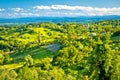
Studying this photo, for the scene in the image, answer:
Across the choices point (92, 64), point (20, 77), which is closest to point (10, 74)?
point (20, 77)

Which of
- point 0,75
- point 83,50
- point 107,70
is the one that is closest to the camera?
point 107,70

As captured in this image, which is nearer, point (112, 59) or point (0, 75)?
point (112, 59)

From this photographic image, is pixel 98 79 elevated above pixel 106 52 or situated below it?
below

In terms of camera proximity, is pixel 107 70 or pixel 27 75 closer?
pixel 107 70

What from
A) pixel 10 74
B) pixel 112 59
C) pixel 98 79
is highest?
pixel 112 59

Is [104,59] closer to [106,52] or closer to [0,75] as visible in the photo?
[106,52]

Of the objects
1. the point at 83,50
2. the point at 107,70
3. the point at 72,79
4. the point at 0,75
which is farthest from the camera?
the point at 83,50

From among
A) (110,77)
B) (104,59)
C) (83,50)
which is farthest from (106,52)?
(83,50)

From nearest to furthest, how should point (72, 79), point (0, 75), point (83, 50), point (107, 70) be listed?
point (107, 70) < point (72, 79) < point (0, 75) < point (83, 50)

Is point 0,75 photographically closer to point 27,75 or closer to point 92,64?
point 27,75
